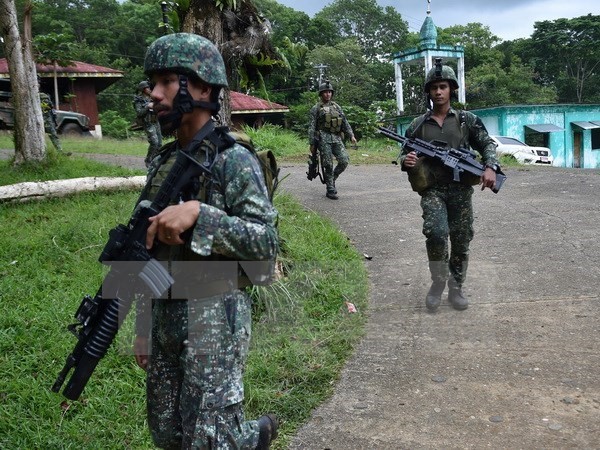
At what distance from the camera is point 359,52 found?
37625 millimetres

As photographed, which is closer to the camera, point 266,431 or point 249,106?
point 266,431

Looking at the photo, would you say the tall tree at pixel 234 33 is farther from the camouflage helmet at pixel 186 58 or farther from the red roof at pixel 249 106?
the red roof at pixel 249 106

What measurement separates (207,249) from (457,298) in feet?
10.5

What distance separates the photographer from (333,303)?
4957mm

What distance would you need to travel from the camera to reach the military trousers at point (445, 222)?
4.57 meters

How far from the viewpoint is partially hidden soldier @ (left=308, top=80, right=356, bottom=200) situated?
30.6 ft

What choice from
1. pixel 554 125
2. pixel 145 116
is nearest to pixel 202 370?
pixel 145 116

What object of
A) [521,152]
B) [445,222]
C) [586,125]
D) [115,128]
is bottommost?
[445,222]

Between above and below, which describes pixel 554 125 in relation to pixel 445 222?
above

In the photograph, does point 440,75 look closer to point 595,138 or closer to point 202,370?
point 202,370

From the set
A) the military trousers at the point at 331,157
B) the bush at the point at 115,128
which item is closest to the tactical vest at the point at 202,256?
the military trousers at the point at 331,157

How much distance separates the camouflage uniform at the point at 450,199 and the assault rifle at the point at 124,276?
2777 millimetres

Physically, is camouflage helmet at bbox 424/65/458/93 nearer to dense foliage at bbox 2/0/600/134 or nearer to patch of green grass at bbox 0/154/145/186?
patch of green grass at bbox 0/154/145/186

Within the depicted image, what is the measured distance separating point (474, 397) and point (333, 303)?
1.75 metres
